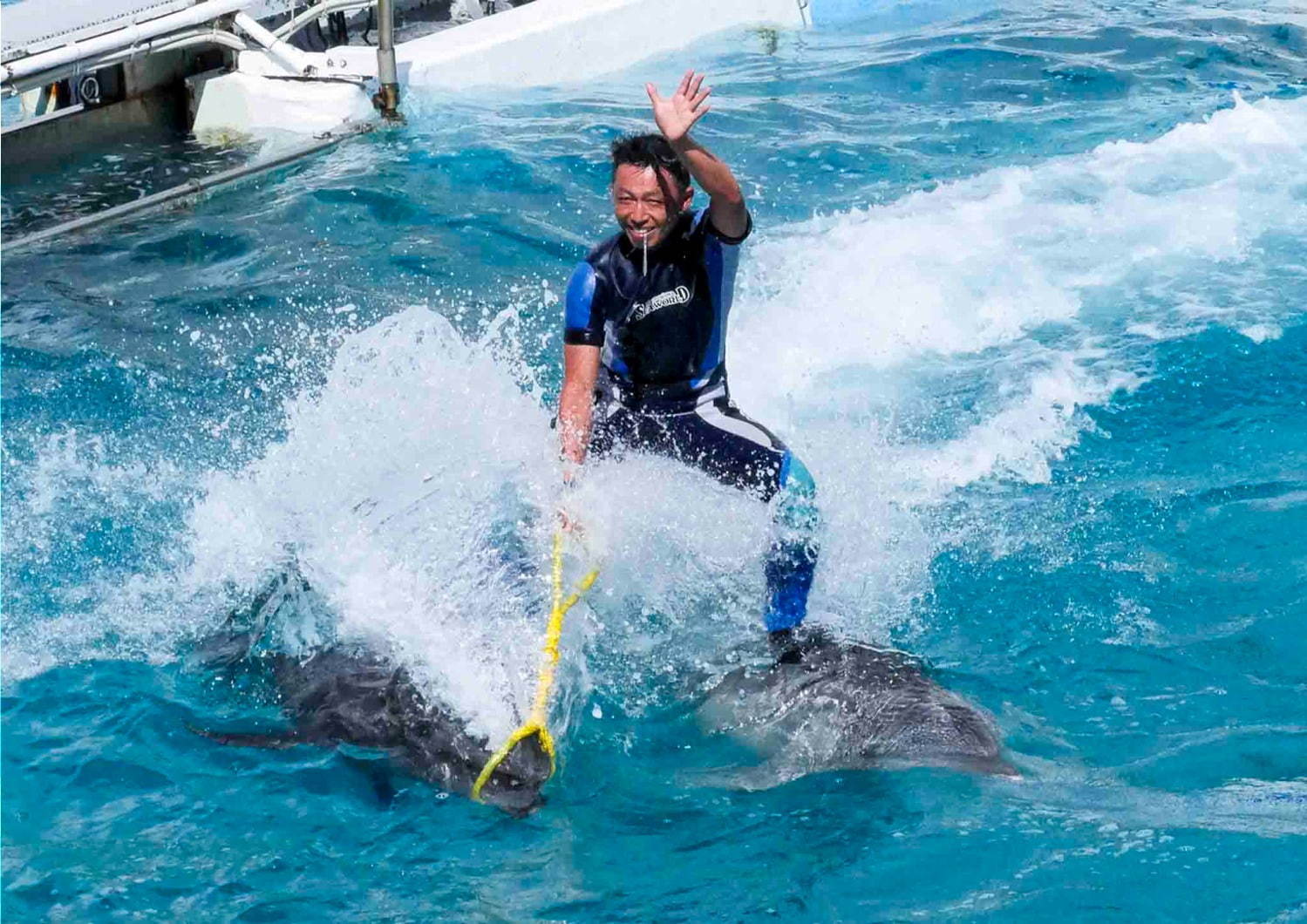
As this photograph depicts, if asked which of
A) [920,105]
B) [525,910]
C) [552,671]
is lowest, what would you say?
[525,910]

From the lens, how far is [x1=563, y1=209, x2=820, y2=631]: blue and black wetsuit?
5.09 metres

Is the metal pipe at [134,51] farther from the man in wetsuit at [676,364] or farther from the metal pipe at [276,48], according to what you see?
the man in wetsuit at [676,364]

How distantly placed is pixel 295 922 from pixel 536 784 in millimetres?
853

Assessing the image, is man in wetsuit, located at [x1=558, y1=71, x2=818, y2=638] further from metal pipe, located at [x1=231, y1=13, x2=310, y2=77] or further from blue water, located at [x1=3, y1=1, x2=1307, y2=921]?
metal pipe, located at [x1=231, y1=13, x2=310, y2=77]

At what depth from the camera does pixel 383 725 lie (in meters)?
4.71

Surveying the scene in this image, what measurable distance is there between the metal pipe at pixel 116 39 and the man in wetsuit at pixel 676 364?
6052 millimetres

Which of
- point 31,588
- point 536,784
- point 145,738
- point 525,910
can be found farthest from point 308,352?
point 525,910

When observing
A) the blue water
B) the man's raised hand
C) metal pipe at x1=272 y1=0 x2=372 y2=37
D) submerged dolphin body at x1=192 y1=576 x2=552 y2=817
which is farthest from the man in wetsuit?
metal pipe at x1=272 y1=0 x2=372 y2=37

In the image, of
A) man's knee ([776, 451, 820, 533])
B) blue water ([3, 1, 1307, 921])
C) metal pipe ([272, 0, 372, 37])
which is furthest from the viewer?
metal pipe ([272, 0, 372, 37])

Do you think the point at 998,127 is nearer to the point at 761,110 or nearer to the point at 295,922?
the point at 761,110

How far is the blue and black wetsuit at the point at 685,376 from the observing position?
16.7 feet

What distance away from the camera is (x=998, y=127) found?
464 inches

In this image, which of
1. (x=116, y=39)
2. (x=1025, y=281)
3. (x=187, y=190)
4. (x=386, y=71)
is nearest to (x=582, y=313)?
(x=1025, y=281)

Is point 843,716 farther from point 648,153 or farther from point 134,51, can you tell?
point 134,51
